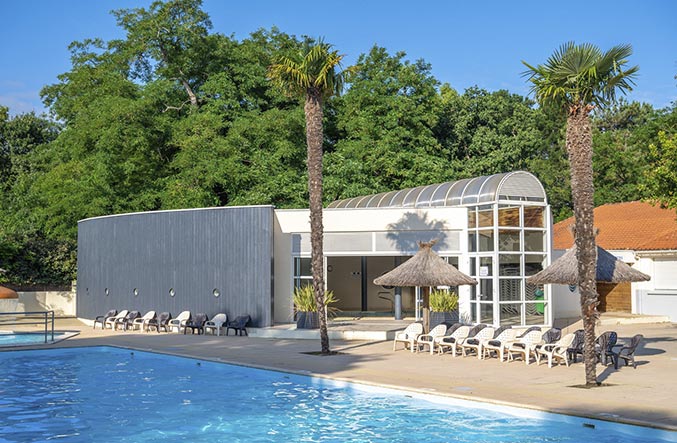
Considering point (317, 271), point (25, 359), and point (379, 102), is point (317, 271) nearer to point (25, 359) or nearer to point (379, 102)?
point (25, 359)

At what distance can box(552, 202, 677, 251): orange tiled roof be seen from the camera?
30.1 m

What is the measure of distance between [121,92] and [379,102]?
1258cm

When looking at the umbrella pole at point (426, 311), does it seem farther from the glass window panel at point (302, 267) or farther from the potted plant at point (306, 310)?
the glass window panel at point (302, 267)

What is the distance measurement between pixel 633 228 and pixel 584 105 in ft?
68.9

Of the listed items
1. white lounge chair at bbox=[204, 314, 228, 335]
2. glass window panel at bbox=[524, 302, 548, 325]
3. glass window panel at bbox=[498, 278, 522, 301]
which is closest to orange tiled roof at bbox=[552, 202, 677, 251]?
glass window panel at bbox=[524, 302, 548, 325]

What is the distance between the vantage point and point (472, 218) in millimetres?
24594

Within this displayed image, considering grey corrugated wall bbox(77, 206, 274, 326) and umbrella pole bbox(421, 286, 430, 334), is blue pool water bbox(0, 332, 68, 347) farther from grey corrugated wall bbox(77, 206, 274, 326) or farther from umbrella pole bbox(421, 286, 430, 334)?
umbrella pole bbox(421, 286, 430, 334)

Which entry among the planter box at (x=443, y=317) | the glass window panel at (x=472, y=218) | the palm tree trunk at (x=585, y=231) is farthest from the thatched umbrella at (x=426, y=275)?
the palm tree trunk at (x=585, y=231)

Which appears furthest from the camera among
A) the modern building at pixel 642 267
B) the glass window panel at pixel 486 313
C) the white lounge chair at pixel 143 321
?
the modern building at pixel 642 267

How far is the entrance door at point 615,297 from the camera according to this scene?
30.8m

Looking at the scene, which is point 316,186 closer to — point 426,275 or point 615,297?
point 426,275

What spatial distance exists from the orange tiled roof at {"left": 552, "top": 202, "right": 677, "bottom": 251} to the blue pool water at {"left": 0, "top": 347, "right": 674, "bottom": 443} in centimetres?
1984

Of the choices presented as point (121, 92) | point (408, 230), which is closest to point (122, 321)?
point (408, 230)

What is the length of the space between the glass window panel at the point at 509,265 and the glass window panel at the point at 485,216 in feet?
3.65
